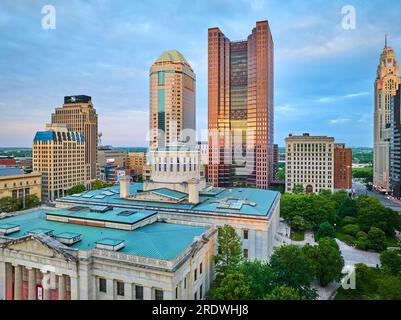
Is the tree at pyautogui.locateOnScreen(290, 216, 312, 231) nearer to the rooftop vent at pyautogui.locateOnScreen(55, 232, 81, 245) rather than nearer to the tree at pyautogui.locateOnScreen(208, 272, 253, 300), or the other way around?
the tree at pyautogui.locateOnScreen(208, 272, 253, 300)

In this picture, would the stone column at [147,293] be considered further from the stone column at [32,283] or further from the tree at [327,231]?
the tree at [327,231]

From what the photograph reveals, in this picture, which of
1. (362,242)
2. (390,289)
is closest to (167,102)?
(362,242)

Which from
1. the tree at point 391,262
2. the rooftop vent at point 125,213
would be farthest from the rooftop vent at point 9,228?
the tree at point 391,262

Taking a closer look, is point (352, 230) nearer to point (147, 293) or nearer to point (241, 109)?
point (147, 293)

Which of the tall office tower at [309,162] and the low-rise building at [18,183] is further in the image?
the tall office tower at [309,162]

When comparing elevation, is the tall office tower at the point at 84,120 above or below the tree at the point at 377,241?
above

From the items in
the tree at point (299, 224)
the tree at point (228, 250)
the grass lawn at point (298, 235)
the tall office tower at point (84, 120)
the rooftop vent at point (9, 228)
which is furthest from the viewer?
the tall office tower at point (84, 120)
